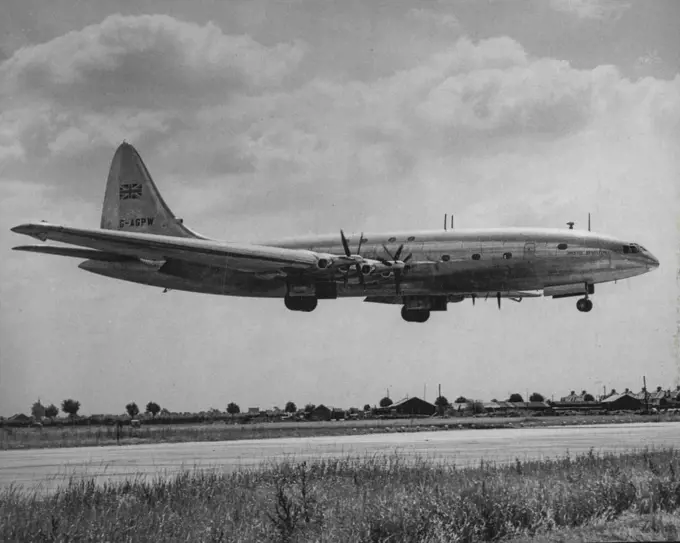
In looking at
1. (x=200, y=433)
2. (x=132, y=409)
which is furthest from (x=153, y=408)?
(x=200, y=433)

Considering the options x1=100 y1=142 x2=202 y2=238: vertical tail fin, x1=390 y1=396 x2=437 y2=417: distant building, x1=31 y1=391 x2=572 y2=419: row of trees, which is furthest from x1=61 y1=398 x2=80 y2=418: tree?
x1=100 y1=142 x2=202 y2=238: vertical tail fin

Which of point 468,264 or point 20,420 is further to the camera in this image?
point 20,420

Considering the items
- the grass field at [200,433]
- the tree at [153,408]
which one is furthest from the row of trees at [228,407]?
the grass field at [200,433]

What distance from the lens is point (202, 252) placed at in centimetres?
4100

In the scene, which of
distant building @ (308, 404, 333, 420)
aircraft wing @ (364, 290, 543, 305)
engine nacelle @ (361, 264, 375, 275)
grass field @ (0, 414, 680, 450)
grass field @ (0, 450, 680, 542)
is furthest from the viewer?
distant building @ (308, 404, 333, 420)

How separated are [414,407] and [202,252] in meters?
103

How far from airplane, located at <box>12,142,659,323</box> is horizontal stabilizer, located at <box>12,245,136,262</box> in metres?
0.06

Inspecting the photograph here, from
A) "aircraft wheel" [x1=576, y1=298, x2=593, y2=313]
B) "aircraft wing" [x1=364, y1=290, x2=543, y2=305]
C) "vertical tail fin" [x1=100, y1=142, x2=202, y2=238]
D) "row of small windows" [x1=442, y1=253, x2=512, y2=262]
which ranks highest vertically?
"vertical tail fin" [x1=100, y1=142, x2=202, y2=238]

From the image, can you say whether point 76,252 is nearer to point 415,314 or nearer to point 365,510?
point 415,314

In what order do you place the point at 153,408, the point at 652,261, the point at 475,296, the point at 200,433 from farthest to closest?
1. the point at 153,408
2. the point at 200,433
3. the point at 475,296
4. the point at 652,261

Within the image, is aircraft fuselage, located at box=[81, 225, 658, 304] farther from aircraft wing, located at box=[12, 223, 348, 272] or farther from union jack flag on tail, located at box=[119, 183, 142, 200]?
union jack flag on tail, located at box=[119, 183, 142, 200]

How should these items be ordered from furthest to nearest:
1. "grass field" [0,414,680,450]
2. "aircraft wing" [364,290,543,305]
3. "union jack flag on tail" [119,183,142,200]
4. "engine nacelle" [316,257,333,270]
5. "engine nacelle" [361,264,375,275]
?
"union jack flag on tail" [119,183,142,200] → "aircraft wing" [364,290,543,305] → "grass field" [0,414,680,450] → "engine nacelle" [361,264,375,275] → "engine nacelle" [316,257,333,270]

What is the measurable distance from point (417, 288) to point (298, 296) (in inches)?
249

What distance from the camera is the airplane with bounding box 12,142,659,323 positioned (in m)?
39.9
